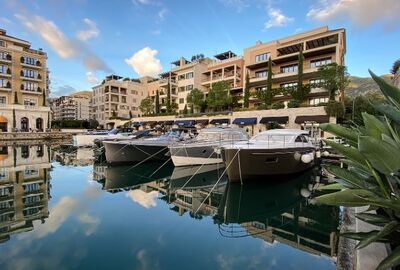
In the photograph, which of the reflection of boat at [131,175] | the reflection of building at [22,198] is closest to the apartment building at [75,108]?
the reflection of boat at [131,175]

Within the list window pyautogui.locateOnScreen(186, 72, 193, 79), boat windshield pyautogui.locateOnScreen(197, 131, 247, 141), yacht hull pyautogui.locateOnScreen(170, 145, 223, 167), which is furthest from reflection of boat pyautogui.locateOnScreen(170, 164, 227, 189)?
window pyautogui.locateOnScreen(186, 72, 193, 79)

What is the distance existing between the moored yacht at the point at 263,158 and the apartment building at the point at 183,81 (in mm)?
41429

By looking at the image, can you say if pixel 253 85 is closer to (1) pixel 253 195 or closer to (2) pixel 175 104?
(2) pixel 175 104

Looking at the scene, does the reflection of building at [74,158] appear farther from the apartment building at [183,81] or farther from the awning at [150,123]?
the apartment building at [183,81]

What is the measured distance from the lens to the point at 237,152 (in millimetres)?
11047

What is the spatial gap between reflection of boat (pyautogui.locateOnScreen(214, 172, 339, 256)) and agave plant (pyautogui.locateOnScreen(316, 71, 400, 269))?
3.84 meters

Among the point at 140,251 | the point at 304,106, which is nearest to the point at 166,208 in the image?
the point at 140,251

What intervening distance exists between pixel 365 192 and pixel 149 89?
7608cm

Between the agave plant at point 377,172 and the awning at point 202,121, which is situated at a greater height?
the awning at point 202,121

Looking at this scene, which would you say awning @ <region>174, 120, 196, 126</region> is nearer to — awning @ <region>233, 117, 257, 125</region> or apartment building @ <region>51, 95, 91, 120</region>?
awning @ <region>233, 117, 257, 125</region>

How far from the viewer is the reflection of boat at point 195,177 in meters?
12.6

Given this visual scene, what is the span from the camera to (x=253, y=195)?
10.4m

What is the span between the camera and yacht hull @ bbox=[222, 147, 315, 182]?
1120 centimetres

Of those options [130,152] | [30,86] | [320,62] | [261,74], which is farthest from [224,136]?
[30,86]
